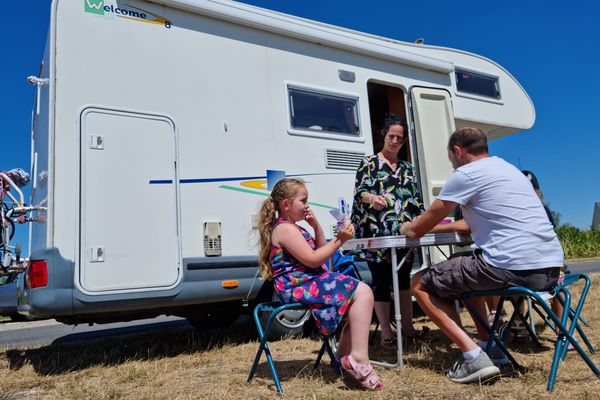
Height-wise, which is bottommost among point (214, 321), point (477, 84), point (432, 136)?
point (214, 321)

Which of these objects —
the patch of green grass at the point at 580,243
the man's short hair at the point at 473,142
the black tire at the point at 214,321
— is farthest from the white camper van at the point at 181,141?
the patch of green grass at the point at 580,243

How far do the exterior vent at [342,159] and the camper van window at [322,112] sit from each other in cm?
20

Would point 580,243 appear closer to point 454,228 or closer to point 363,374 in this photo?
point 454,228

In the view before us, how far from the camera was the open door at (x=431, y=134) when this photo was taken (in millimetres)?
5414

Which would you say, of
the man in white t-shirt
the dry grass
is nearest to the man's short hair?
the man in white t-shirt

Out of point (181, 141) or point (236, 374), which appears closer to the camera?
point (236, 374)

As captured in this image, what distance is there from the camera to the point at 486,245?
2787mm

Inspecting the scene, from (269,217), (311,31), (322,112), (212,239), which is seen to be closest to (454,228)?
(269,217)

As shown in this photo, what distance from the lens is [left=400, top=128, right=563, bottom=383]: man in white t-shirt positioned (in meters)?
2.70

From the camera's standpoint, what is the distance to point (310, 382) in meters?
3.05

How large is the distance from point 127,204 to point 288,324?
1.74m

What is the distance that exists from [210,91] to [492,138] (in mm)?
4436

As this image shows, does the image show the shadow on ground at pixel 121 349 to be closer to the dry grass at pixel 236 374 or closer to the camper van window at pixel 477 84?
the dry grass at pixel 236 374

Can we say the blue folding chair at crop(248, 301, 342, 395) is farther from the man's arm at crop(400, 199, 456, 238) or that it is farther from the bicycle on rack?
the bicycle on rack
